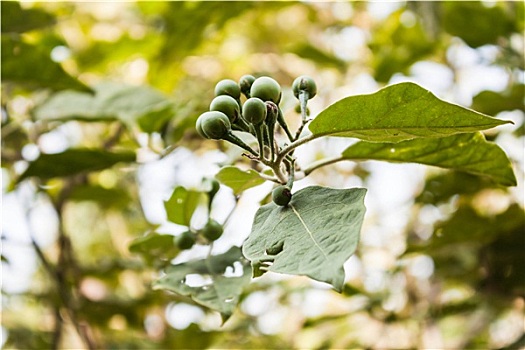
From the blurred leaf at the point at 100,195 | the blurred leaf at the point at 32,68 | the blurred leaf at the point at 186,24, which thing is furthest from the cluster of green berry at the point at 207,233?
→ the blurred leaf at the point at 186,24

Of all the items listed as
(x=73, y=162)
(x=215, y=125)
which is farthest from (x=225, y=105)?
(x=73, y=162)

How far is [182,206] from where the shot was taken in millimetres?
911

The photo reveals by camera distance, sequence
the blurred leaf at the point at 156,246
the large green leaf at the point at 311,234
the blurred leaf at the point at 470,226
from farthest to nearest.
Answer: the blurred leaf at the point at 470,226 → the blurred leaf at the point at 156,246 → the large green leaf at the point at 311,234

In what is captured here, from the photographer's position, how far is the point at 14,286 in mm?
1794

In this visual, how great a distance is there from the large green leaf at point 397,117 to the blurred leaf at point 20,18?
3.51 feet

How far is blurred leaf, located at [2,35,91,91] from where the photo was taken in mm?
1248

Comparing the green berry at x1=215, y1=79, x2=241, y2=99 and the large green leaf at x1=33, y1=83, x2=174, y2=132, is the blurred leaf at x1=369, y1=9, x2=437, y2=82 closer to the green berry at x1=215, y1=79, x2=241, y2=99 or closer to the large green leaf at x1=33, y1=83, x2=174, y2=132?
the large green leaf at x1=33, y1=83, x2=174, y2=132

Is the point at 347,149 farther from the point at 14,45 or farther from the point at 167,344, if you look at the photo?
the point at 167,344

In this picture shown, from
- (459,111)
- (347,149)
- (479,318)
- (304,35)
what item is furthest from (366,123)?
(304,35)

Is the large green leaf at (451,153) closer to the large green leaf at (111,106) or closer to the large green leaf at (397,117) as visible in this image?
the large green leaf at (397,117)

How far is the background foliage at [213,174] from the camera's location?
1.28 metres

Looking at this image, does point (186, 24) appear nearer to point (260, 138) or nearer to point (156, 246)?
point (156, 246)

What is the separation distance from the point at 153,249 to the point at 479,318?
2.87 ft

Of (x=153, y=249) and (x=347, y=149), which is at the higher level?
(x=347, y=149)
